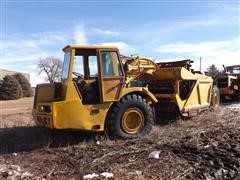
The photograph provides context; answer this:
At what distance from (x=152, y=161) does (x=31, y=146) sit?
329 centimetres

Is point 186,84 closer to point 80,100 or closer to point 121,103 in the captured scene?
point 121,103

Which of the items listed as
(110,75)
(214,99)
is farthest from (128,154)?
(214,99)

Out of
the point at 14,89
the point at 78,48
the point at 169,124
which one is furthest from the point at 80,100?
the point at 14,89

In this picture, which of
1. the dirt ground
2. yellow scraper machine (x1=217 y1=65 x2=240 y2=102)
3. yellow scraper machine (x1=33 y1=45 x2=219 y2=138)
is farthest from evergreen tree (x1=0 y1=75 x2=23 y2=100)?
yellow scraper machine (x1=33 y1=45 x2=219 y2=138)

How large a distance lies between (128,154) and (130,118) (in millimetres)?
1832

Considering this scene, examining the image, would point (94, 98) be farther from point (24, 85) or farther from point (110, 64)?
point (24, 85)

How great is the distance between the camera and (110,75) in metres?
8.67

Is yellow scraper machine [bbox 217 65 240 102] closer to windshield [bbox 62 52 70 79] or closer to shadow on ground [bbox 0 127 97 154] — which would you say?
shadow on ground [bbox 0 127 97 154]

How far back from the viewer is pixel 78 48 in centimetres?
858

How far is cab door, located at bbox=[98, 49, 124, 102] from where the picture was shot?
8.57 metres

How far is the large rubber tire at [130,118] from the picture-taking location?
8570 mm

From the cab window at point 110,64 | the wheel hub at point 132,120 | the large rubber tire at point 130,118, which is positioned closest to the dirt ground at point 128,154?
the large rubber tire at point 130,118

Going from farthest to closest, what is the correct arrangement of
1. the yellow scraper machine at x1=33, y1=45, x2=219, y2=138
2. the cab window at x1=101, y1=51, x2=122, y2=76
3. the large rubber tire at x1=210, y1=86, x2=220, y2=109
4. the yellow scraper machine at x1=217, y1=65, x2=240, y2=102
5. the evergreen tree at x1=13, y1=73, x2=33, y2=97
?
1. the evergreen tree at x1=13, y1=73, x2=33, y2=97
2. the yellow scraper machine at x1=217, y1=65, x2=240, y2=102
3. the large rubber tire at x1=210, y1=86, x2=220, y2=109
4. the cab window at x1=101, y1=51, x2=122, y2=76
5. the yellow scraper machine at x1=33, y1=45, x2=219, y2=138

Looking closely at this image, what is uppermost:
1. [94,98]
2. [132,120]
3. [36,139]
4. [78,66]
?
[78,66]
